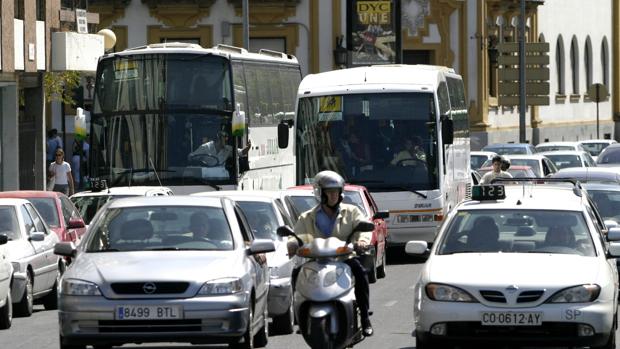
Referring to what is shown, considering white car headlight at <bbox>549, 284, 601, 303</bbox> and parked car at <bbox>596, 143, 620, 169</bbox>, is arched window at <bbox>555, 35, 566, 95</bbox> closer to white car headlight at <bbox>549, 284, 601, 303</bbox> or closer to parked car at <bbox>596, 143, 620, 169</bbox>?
parked car at <bbox>596, 143, 620, 169</bbox>

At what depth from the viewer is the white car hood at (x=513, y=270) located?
46.4 ft

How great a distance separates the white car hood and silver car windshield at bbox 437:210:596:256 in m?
0.23

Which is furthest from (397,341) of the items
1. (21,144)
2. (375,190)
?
(21,144)

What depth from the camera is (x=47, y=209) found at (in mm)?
24203

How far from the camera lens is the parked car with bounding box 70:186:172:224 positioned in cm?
2580

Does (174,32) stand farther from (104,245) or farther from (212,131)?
(104,245)

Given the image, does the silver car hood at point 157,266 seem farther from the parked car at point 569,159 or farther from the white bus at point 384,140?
the parked car at point 569,159

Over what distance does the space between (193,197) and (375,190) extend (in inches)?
552

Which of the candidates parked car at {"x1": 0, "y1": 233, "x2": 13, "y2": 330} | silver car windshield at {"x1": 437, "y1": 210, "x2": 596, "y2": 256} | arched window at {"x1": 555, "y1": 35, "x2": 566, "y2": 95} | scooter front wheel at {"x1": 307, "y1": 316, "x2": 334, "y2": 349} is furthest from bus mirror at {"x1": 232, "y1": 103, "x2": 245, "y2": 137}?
arched window at {"x1": 555, "y1": 35, "x2": 566, "y2": 95}

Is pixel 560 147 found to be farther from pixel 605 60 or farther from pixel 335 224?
pixel 335 224

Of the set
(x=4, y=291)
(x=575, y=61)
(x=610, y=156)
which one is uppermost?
(x=575, y=61)

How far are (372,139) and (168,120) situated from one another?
347 cm

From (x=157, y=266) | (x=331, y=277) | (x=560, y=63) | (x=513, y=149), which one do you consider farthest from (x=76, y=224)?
(x=560, y=63)

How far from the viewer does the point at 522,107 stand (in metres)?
55.4
